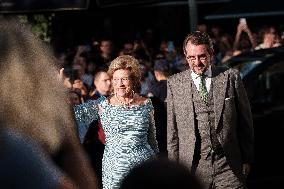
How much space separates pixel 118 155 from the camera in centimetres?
746

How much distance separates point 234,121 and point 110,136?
98cm

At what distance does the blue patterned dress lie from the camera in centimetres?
743

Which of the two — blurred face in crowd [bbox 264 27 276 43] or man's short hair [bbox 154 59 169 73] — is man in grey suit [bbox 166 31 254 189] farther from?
blurred face in crowd [bbox 264 27 276 43]

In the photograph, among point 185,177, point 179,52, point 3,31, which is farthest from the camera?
point 179,52

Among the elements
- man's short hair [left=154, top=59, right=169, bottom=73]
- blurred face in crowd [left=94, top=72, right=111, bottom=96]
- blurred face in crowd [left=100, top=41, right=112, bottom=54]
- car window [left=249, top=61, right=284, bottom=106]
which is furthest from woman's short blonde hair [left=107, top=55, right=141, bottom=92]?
blurred face in crowd [left=100, top=41, right=112, bottom=54]

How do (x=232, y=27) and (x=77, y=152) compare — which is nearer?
(x=77, y=152)

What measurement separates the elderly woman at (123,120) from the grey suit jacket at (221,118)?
35 centimetres

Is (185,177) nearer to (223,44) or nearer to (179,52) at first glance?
(179,52)

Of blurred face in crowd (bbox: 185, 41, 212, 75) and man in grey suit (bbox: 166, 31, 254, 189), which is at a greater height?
blurred face in crowd (bbox: 185, 41, 212, 75)

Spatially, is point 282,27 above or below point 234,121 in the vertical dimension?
above

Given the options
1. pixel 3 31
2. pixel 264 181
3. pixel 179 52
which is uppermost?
pixel 179 52

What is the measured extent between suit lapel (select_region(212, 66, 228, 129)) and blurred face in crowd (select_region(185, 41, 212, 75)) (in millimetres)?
99

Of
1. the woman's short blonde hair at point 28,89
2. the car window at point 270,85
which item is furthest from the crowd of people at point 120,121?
the car window at point 270,85

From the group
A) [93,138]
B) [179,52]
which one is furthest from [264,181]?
[179,52]
